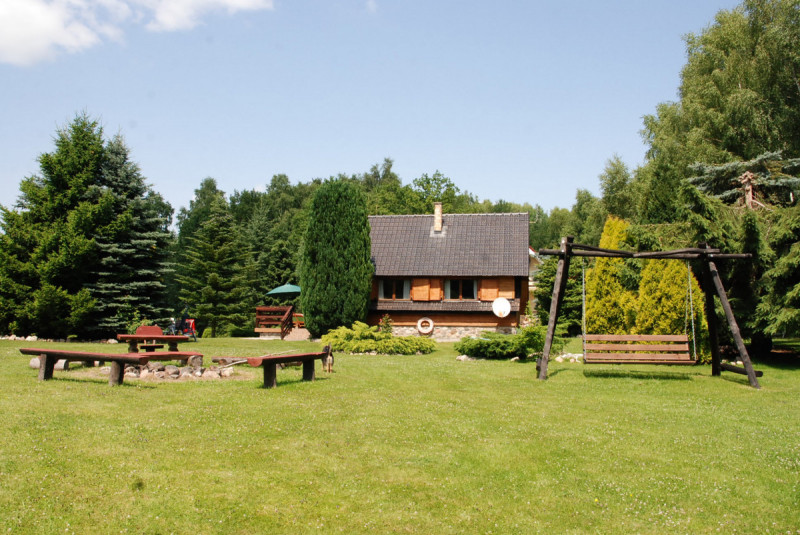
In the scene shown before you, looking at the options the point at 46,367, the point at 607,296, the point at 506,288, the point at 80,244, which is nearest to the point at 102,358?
the point at 46,367

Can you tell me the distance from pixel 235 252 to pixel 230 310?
4058mm

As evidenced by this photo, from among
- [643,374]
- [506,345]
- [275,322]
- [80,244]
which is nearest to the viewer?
[643,374]

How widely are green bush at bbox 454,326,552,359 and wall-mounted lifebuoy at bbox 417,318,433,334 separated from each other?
9.76 m

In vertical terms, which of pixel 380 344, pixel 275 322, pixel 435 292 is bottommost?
pixel 380 344

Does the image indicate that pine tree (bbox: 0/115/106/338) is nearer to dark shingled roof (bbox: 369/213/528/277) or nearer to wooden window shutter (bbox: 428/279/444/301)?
dark shingled roof (bbox: 369/213/528/277)

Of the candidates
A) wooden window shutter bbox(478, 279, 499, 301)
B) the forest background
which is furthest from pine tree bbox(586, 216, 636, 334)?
wooden window shutter bbox(478, 279, 499, 301)

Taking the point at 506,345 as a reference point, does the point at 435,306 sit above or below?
above

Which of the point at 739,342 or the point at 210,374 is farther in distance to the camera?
the point at 739,342

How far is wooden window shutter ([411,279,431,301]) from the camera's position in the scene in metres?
29.4

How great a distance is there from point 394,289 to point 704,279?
17931 mm

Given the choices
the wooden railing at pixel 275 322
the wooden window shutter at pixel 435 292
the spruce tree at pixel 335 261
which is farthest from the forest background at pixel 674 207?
the wooden window shutter at pixel 435 292

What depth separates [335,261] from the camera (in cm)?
2664

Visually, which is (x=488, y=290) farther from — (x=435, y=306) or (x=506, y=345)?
(x=506, y=345)

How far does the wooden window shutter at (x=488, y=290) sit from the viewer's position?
2888cm
